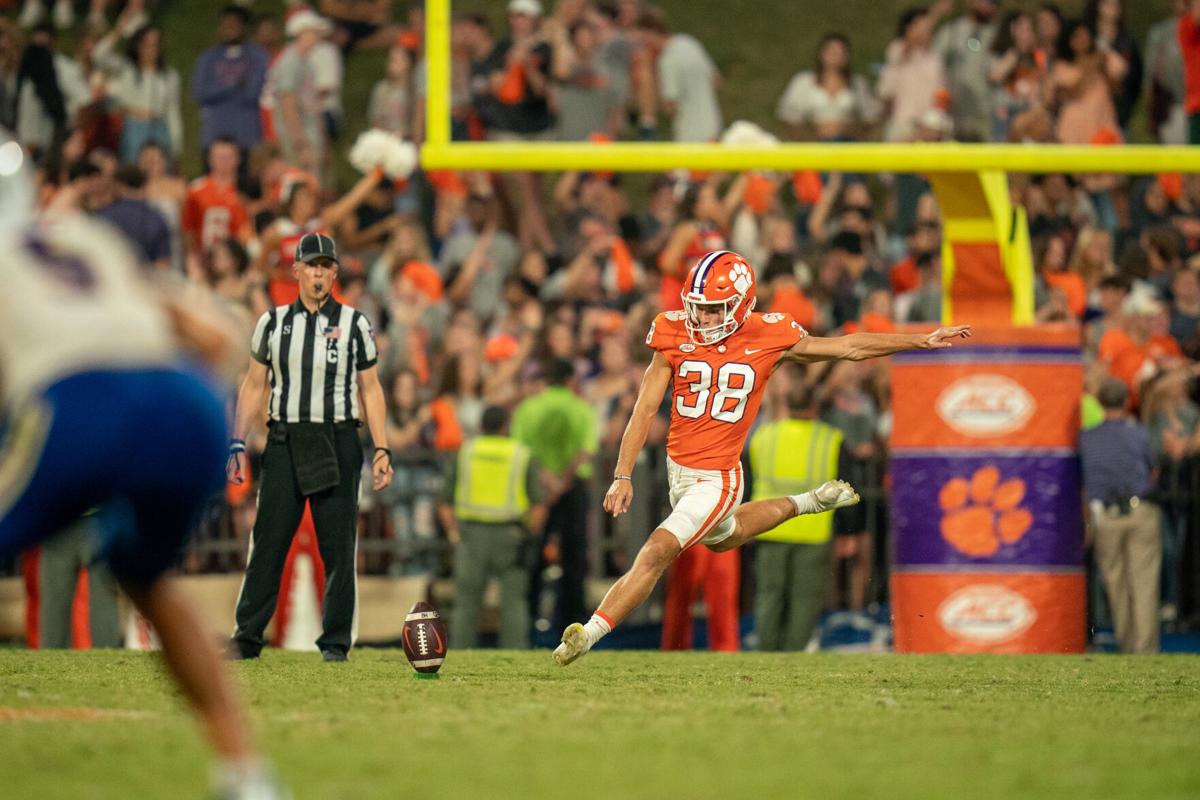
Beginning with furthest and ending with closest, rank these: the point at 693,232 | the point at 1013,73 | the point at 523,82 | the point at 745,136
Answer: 1. the point at 523,82
2. the point at 693,232
3. the point at 1013,73
4. the point at 745,136

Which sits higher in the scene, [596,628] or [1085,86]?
[1085,86]

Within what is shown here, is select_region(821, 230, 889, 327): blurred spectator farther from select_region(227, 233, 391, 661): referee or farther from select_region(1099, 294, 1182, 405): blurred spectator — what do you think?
select_region(227, 233, 391, 661): referee

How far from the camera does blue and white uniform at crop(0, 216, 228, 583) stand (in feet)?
16.0

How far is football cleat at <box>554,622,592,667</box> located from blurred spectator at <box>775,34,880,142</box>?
8.09m

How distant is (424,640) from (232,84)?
9193mm

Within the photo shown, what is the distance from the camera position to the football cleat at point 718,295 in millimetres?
9961

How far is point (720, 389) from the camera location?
32.9 ft

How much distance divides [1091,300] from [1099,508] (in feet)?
10.4

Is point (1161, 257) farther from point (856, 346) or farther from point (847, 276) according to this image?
point (856, 346)

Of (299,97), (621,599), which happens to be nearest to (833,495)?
(621,599)

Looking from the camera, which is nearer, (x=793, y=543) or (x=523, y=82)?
(x=793, y=543)

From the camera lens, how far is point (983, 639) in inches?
506

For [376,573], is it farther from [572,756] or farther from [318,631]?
[572,756]

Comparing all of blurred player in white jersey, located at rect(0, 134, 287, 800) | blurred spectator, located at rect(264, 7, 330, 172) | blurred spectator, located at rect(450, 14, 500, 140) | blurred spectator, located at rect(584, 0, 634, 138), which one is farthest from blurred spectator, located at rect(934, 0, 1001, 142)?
blurred player in white jersey, located at rect(0, 134, 287, 800)
